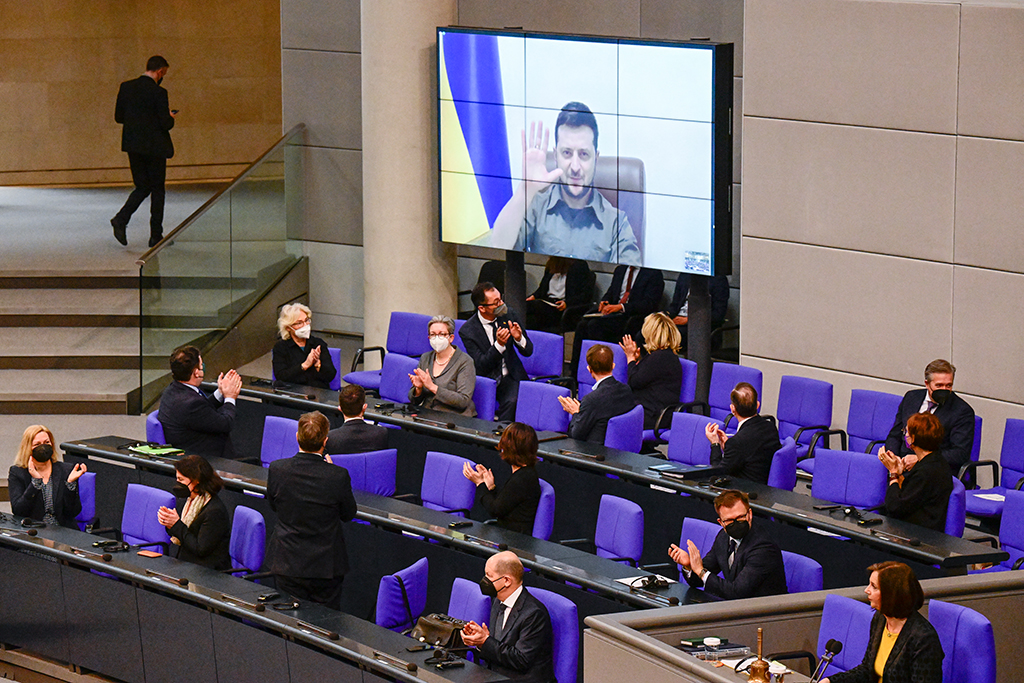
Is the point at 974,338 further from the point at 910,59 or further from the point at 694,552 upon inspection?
the point at 694,552

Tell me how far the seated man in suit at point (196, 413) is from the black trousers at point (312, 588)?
2152mm

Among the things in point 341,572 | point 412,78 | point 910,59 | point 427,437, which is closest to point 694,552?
point 341,572

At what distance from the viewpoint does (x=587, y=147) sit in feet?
→ 37.6

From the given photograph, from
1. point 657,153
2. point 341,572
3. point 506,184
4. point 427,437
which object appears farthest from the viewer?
point 506,184

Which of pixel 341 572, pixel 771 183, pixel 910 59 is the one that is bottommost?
pixel 341 572

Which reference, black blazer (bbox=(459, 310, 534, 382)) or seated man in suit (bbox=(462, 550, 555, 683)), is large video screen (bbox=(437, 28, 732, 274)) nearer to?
black blazer (bbox=(459, 310, 534, 382))

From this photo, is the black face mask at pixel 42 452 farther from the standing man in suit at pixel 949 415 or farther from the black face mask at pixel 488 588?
the standing man in suit at pixel 949 415

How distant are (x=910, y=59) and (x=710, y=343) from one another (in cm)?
268

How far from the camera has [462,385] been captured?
9773 mm

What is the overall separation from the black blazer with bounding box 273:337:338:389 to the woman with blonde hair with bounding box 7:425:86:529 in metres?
2.32

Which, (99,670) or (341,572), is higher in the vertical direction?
(341,572)

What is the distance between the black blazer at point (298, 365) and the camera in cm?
1043

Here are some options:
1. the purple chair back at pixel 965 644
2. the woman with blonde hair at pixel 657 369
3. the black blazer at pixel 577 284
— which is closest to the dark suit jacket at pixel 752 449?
the woman with blonde hair at pixel 657 369

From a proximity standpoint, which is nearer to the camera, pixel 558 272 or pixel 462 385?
pixel 462 385
